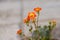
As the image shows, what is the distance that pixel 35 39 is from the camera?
1.17 meters

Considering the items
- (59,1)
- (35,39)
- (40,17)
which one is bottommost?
(35,39)

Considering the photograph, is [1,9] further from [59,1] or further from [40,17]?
[59,1]

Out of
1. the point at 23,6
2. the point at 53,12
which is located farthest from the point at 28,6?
the point at 53,12

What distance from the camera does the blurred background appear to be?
128cm

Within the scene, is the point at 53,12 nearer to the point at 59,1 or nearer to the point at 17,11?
the point at 59,1

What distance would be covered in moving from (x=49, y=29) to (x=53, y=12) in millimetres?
176

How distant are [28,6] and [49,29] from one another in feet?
0.88

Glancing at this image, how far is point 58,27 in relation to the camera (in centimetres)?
128

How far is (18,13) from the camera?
52.5 inches

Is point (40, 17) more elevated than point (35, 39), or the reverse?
point (40, 17)

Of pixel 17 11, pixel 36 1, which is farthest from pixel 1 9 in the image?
pixel 36 1

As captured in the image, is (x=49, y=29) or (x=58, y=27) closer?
(x=49, y=29)

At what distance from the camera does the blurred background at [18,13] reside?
1282 millimetres

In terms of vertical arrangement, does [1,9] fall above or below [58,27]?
above
